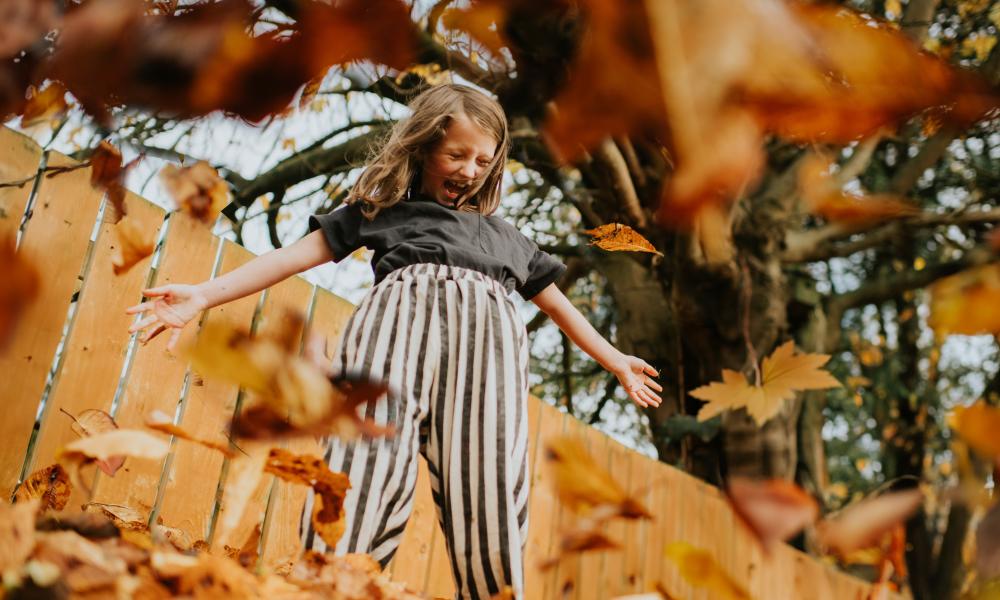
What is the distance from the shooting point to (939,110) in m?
0.40

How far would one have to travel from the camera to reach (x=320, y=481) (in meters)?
0.71

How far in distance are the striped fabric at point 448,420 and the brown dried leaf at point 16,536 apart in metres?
0.65

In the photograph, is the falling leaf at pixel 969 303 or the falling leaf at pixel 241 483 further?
the falling leaf at pixel 241 483

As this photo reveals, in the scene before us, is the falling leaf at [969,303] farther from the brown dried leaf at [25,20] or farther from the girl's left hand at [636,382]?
the girl's left hand at [636,382]

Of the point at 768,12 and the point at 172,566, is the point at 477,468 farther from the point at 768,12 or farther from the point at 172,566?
the point at 768,12

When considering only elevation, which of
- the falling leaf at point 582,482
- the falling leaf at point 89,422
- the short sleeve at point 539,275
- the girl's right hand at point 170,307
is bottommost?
the falling leaf at point 582,482

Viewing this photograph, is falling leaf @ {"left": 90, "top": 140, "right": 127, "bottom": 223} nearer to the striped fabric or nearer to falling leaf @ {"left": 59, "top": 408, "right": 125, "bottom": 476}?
the striped fabric

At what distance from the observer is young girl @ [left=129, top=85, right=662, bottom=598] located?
125cm


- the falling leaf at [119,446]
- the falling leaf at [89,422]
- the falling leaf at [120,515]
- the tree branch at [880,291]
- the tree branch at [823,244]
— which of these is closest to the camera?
the falling leaf at [119,446]

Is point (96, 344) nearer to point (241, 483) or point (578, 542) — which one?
point (241, 483)

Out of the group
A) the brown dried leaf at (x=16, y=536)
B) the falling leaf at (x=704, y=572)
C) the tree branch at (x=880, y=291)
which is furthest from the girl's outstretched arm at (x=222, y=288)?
the tree branch at (x=880, y=291)

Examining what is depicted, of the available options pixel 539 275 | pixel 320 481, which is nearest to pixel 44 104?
pixel 320 481

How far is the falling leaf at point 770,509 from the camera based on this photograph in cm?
45

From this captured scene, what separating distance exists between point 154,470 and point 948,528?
5.32 metres
